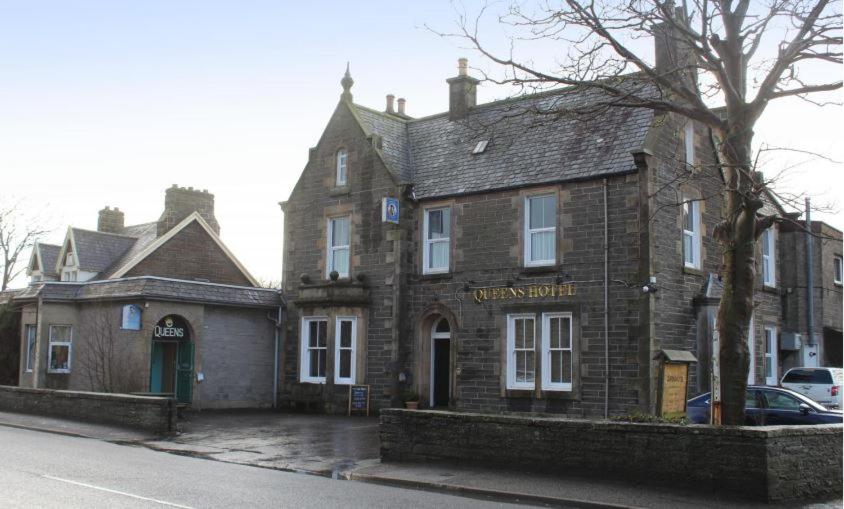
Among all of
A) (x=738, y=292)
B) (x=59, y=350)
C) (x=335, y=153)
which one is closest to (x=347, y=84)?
(x=335, y=153)

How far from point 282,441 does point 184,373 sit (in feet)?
31.7

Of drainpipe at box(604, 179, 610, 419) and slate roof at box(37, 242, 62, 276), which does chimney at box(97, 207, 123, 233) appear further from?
drainpipe at box(604, 179, 610, 419)

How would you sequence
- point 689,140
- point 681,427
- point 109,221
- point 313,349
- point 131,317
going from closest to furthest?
point 681,427 → point 689,140 → point 131,317 → point 313,349 → point 109,221

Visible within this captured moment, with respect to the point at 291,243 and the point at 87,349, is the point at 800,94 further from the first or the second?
the point at 87,349

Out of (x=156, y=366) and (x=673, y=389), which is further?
(x=156, y=366)

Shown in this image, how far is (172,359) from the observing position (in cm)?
2875

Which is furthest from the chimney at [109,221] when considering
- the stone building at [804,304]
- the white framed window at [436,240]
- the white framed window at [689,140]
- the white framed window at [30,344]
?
the stone building at [804,304]

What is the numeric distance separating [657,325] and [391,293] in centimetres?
857

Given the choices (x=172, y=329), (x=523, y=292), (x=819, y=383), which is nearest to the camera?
(x=523, y=292)

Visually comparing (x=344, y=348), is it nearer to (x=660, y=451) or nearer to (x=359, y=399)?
(x=359, y=399)

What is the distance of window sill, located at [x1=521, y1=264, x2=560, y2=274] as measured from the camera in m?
23.7

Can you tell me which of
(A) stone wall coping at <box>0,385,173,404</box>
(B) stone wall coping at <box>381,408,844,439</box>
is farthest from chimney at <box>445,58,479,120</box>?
(B) stone wall coping at <box>381,408,844,439</box>

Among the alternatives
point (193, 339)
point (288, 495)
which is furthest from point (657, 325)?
point (193, 339)

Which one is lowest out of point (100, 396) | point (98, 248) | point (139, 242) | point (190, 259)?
point (100, 396)
